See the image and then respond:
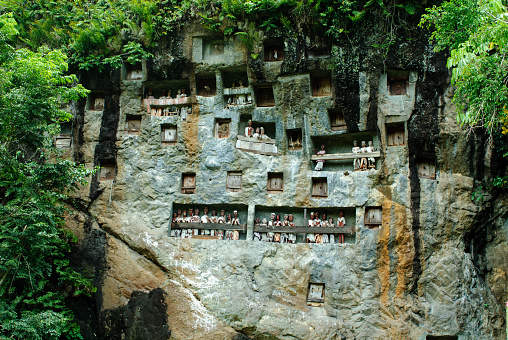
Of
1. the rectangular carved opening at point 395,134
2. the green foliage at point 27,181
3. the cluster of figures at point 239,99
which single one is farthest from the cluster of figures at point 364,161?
the green foliage at point 27,181

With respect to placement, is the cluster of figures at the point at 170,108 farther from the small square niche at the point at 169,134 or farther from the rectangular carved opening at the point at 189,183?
the rectangular carved opening at the point at 189,183

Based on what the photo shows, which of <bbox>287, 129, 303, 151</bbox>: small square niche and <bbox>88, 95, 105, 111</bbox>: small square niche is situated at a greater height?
<bbox>88, 95, 105, 111</bbox>: small square niche

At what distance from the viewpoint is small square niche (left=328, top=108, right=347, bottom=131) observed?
18.2 meters

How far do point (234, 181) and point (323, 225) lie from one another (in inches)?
151

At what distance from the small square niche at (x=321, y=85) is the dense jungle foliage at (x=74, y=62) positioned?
67.0 inches

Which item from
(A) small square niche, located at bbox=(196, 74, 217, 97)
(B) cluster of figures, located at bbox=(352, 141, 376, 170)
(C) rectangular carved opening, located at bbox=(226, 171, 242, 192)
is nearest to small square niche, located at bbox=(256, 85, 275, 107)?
(A) small square niche, located at bbox=(196, 74, 217, 97)

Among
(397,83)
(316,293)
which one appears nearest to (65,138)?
(316,293)

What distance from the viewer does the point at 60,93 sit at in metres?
14.4

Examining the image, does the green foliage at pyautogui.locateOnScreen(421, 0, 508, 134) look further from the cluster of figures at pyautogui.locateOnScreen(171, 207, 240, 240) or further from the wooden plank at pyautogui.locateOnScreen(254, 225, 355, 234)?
the cluster of figures at pyautogui.locateOnScreen(171, 207, 240, 240)

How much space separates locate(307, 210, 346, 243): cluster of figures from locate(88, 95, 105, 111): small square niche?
10225mm

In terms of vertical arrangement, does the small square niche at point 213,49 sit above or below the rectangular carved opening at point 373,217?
above

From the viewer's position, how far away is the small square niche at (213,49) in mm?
19203

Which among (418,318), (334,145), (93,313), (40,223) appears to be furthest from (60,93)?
(418,318)

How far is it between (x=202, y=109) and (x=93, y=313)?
345 inches
